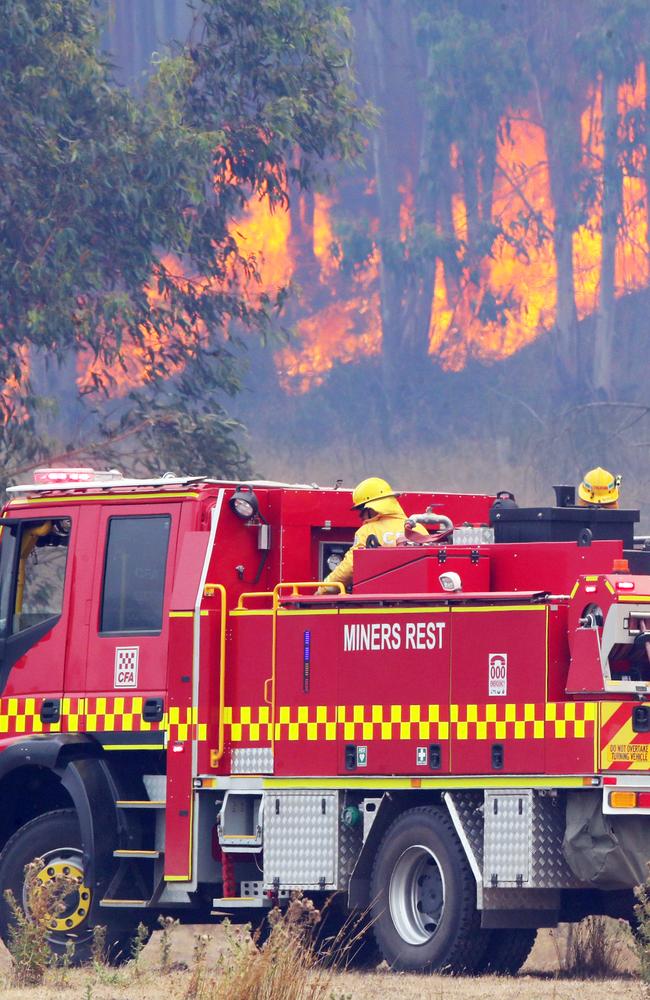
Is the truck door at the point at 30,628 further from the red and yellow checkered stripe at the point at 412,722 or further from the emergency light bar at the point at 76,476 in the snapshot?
the red and yellow checkered stripe at the point at 412,722

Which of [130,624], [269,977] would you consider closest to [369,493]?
[130,624]

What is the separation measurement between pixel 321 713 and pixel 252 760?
0.62 metres

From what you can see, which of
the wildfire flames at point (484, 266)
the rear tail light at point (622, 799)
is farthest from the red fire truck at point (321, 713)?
the wildfire flames at point (484, 266)

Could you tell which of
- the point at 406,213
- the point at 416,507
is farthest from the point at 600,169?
the point at 416,507

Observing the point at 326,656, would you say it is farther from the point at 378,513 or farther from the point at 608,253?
the point at 608,253

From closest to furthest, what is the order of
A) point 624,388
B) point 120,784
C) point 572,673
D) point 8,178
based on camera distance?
point 572,673
point 120,784
point 8,178
point 624,388

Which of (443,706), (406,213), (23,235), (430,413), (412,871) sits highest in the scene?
(406,213)

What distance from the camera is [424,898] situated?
40.0ft

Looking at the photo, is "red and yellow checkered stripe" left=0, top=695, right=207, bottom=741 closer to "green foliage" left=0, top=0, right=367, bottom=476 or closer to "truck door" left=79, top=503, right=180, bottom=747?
"truck door" left=79, top=503, right=180, bottom=747

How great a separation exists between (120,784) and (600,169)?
4570 cm

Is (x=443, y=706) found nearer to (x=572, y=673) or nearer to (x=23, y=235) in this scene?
(x=572, y=673)

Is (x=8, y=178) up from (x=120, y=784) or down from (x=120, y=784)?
up

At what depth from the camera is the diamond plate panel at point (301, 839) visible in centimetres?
1234

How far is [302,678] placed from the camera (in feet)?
40.7
